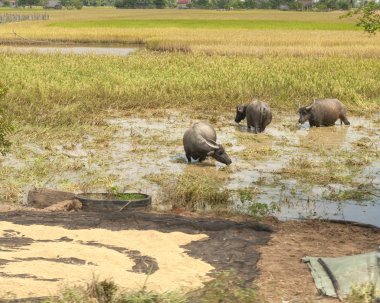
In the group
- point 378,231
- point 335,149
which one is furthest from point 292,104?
point 378,231

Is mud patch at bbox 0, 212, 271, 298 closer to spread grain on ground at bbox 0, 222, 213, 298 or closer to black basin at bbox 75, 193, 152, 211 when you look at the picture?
spread grain on ground at bbox 0, 222, 213, 298

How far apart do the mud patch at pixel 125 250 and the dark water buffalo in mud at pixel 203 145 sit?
3.28 meters

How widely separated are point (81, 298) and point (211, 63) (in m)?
23.6

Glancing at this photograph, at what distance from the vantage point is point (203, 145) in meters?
12.8

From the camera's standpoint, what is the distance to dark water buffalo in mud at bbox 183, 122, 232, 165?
12.8 metres

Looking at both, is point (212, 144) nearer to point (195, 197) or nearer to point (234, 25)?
point (195, 197)

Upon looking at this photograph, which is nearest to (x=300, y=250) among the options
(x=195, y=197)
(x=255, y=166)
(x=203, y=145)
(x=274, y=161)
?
(x=195, y=197)

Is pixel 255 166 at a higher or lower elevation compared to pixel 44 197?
lower

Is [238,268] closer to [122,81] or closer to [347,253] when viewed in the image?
[347,253]

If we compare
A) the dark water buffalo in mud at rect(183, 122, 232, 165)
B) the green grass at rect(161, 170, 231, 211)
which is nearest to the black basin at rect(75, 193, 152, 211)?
the green grass at rect(161, 170, 231, 211)

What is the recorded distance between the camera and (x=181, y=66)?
92.4 feet

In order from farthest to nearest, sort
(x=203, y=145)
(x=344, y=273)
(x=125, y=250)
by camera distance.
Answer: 1. (x=203, y=145)
2. (x=125, y=250)
3. (x=344, y=273)

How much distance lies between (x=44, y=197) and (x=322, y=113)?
9393 mm

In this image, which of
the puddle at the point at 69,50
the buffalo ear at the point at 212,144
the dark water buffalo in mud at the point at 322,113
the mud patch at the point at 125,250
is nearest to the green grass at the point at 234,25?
the puddle at the point at 69,50
